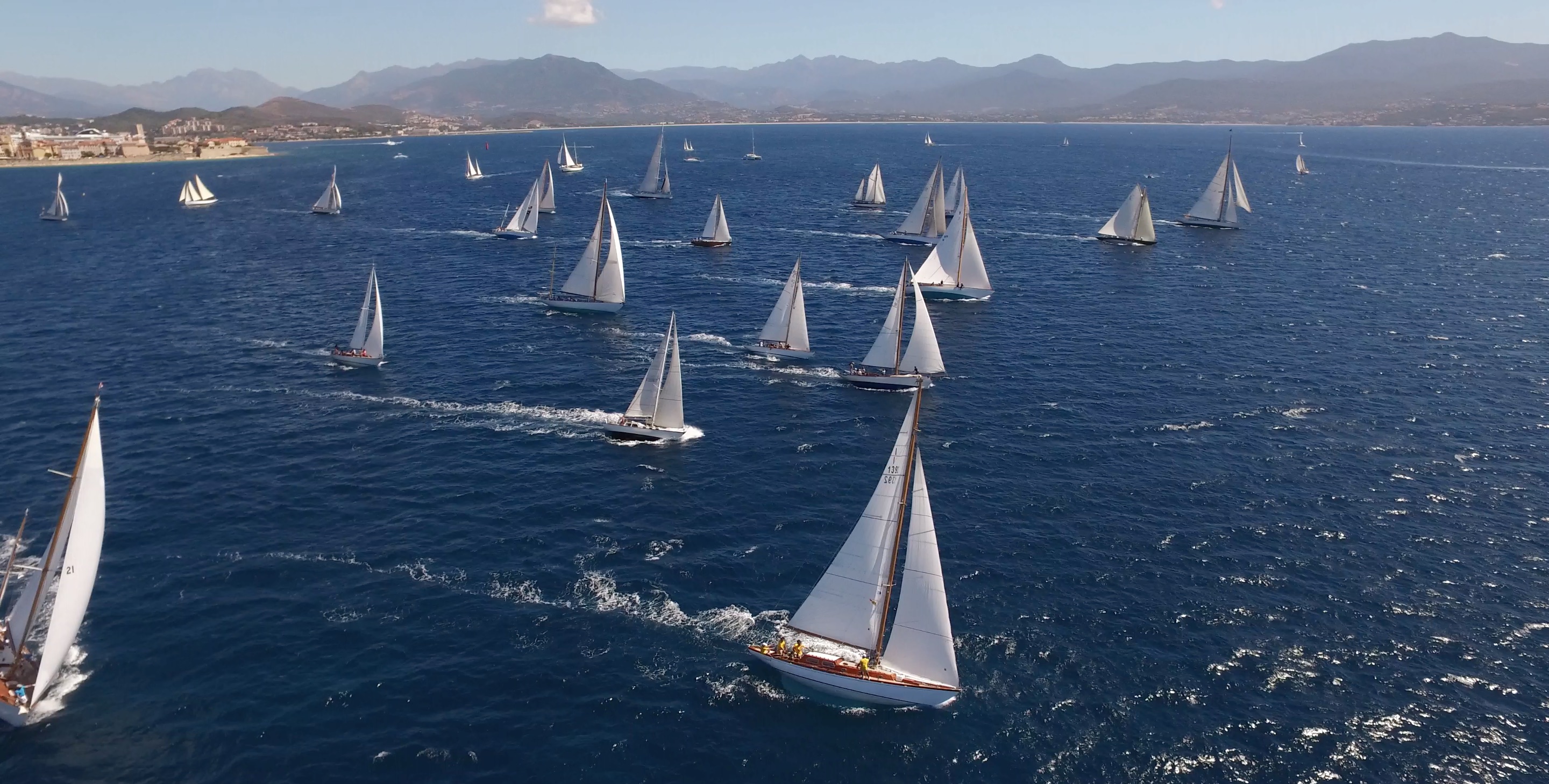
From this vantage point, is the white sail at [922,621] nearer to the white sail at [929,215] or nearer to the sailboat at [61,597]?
the sailboat at [61,597]

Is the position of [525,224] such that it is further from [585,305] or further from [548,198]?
[585,305]

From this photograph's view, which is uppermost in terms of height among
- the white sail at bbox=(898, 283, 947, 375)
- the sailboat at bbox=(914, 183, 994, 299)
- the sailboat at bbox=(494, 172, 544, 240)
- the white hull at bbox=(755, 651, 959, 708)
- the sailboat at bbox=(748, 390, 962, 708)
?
the sailboat at bbox=(494, 172, 544, 240)

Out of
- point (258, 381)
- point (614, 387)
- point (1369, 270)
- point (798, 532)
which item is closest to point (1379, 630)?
point (798, 532)

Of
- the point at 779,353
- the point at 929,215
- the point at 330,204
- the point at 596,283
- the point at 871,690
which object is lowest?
the point at 871,690

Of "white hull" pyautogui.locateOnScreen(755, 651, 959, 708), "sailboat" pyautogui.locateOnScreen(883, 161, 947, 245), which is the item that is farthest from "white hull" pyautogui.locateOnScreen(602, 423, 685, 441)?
"sailboat" pyautogui.locateOnScreen(883, 161, 947, 245)

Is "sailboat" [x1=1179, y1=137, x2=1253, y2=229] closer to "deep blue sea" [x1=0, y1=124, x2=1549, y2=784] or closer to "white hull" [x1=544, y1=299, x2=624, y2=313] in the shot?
"deep blue sea" [x1=0, y1=124, x2=1549, y2=784]

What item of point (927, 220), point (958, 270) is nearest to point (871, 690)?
point (958, 270)
